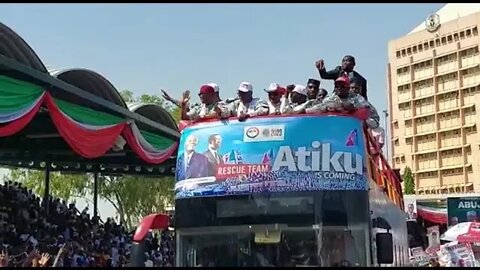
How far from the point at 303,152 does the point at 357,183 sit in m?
0.65

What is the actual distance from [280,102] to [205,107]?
93cm

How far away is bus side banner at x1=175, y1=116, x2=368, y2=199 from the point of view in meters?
8.40

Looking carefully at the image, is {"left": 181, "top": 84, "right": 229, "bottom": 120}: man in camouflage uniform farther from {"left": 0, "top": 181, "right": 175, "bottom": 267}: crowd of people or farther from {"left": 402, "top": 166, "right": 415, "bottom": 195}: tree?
{"left": 402, "top": 166, "right": 415, "bottom": 195}: tree

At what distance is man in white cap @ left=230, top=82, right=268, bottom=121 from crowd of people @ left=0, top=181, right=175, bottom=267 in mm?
10978

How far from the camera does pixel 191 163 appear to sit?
892 centimetres

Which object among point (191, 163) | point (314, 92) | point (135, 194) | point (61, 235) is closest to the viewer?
point (191, 163)

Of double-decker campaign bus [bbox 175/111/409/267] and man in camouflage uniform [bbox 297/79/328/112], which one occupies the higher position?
man in camouflage uniform [bbox 297/79/328/112]

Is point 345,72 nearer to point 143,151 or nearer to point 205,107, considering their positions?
point 205,107

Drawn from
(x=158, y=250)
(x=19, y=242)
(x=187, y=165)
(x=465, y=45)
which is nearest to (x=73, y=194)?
(x=158, y=250)

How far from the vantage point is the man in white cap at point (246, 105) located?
29.5 ft

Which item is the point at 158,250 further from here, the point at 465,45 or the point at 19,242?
the point at 465,45

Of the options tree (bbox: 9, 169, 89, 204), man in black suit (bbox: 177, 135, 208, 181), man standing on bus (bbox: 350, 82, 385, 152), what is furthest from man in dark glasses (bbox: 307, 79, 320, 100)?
tree (bbox: 9, 169, 89, 204)

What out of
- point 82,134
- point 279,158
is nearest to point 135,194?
point 82,134

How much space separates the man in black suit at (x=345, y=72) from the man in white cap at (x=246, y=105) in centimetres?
155
